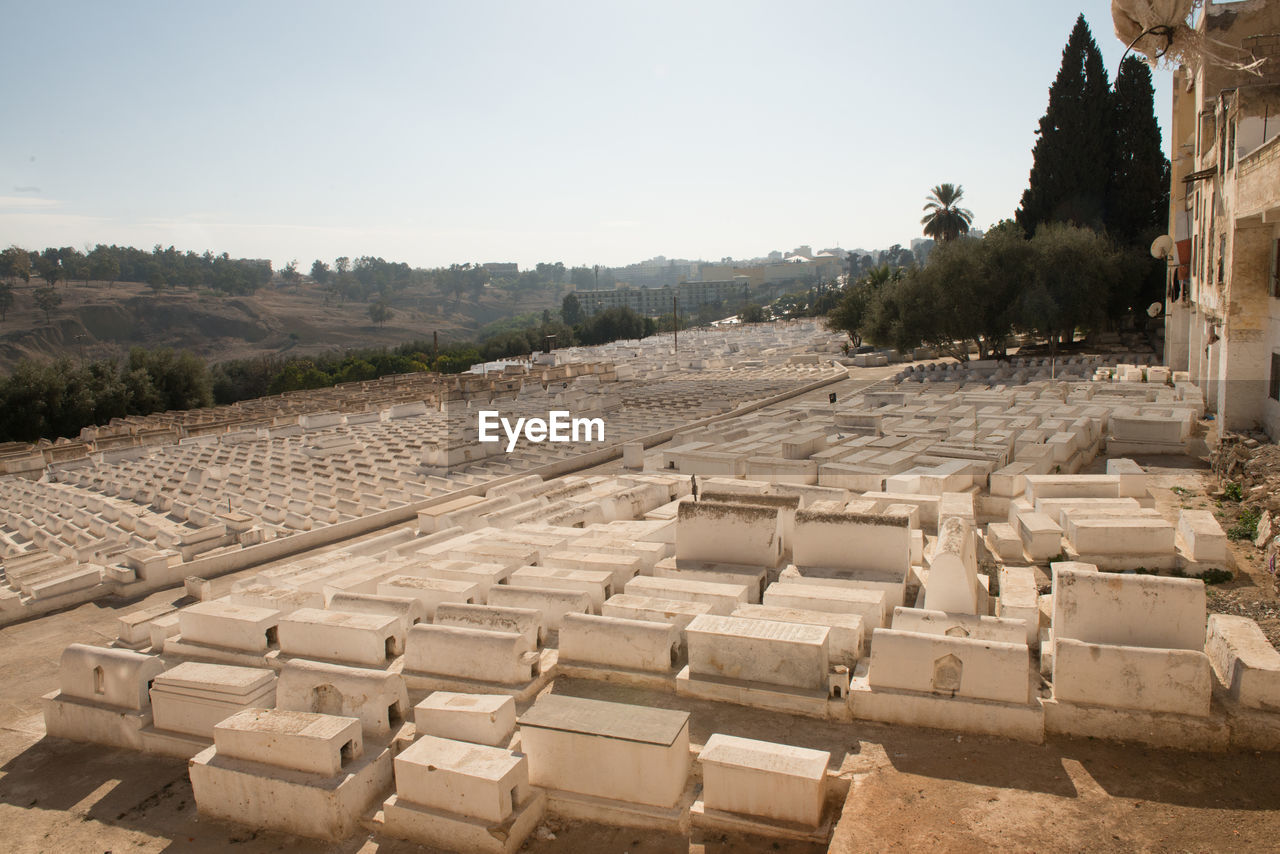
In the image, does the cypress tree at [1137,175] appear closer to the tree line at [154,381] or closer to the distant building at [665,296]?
the tree line at [154,381]

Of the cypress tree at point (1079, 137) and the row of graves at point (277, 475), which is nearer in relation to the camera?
the row of graves at point (277, 475)

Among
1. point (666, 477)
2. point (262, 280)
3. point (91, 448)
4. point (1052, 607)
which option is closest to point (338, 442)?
point (91, 448)

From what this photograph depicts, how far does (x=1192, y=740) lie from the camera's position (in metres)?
5.18

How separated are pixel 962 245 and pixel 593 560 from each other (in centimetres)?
2645

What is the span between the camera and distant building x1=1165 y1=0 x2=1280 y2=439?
42.3ft

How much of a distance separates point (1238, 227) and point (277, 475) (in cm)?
1816

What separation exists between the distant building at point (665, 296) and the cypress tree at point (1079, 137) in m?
97.8

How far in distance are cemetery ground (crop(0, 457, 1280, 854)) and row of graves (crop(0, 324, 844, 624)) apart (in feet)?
16.4

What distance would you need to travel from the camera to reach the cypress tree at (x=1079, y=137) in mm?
33188

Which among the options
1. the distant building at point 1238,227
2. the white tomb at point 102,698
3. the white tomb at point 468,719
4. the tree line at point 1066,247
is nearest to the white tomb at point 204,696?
the white tomb at point 102,698

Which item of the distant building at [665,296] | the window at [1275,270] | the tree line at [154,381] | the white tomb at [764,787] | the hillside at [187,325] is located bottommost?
the white tomb at [764,787]

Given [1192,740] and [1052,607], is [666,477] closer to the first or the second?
[1052,607]

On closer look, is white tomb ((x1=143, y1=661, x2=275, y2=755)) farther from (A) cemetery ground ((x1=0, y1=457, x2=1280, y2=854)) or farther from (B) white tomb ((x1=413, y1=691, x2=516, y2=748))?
(B) white tomb ((x1=413, y1=691, x2=516, y2=748))

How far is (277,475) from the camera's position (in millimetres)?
16703
